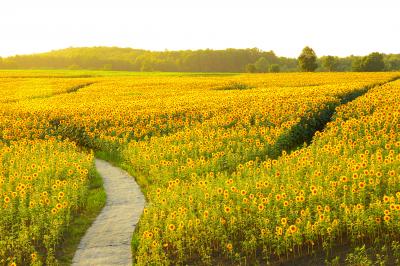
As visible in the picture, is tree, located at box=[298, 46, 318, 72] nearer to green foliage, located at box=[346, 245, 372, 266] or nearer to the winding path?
the winding path

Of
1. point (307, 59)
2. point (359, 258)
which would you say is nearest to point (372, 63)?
point (307, 59)

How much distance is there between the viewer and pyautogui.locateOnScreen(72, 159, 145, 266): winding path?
8.95 meters

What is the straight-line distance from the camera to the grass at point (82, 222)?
9.31m

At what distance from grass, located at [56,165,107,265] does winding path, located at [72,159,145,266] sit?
13 cm

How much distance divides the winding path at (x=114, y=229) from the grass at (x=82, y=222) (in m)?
0.13

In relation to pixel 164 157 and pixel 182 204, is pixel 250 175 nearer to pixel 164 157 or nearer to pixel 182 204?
pixel 182 204

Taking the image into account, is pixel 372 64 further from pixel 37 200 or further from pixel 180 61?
pixel 37 200

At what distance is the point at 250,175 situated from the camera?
1227 cm

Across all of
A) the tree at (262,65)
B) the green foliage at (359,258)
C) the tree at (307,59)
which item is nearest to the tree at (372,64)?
the tree at (307,59)

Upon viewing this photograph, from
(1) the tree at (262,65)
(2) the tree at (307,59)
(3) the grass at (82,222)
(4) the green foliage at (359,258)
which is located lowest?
(3) the grass at (82,222)

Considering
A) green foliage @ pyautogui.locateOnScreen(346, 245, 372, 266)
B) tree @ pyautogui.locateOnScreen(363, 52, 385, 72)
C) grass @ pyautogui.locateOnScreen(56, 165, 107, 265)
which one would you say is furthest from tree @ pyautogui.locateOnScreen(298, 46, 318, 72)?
green foliage @ pyautogui.locateOnScreen(346, 245, 372, 266)

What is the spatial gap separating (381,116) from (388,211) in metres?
9.66

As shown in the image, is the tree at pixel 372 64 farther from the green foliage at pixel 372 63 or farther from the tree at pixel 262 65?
the tree at pixel 262 65

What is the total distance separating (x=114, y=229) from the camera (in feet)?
33.8
